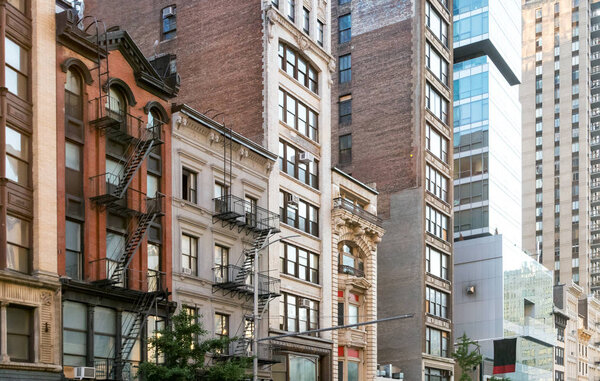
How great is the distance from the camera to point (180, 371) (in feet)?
114

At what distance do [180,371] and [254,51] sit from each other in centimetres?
2546

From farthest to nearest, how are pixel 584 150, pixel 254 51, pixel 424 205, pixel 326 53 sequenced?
1. pixel 584 150
2. pixel 424 205
3. pixel 326 53
4. pixel 254 51

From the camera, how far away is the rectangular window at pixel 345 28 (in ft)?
260

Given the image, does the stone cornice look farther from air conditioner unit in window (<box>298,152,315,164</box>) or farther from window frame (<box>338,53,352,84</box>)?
window frame (<box>338,53,352,84</box>)

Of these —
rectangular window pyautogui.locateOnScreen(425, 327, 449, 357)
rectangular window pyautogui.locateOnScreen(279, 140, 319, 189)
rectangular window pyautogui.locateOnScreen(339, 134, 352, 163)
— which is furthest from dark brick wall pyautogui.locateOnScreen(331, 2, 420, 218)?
rectangular window pyautogui.locateOnScreen(279, 140, 319, 189)

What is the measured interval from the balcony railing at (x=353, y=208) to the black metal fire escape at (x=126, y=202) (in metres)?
19.8

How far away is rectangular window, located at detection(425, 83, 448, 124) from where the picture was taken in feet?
249

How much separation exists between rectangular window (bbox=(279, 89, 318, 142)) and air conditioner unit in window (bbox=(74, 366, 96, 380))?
2411cm

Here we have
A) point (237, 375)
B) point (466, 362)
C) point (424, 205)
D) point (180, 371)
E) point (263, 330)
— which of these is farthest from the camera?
point (424, 205)

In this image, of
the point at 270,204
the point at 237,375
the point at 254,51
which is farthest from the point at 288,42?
the point at 237,375

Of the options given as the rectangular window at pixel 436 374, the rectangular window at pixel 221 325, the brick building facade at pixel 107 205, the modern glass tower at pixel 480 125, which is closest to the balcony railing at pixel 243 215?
the brick building facade at pixel 107 205

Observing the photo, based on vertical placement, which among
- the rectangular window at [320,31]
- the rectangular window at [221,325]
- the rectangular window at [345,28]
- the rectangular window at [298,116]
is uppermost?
the rectangular window at [345,28]

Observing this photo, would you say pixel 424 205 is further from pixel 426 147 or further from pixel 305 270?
pixel 305 270

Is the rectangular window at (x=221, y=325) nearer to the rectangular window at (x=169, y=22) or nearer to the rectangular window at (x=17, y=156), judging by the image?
the rectangular window at (x=17, y=156)
